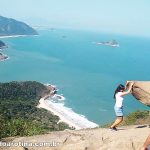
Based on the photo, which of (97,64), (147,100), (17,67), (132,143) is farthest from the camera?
(97,64)

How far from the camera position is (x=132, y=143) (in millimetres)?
11391

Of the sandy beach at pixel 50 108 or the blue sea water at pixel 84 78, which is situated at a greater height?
the sandy beach at pixel 50 108

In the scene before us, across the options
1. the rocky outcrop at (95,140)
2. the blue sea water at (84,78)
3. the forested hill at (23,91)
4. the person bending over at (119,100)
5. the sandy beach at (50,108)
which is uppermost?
the person bending over at (119,100)

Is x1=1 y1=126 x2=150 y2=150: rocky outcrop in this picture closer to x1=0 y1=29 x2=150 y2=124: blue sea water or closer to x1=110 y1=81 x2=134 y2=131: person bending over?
x1=110 y1=81 x2=134 y2=131: person bending over

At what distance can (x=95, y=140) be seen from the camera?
1199 cm

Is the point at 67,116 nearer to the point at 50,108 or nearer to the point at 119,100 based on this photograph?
the point at 50,108

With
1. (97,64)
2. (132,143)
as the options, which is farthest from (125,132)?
(97,64)

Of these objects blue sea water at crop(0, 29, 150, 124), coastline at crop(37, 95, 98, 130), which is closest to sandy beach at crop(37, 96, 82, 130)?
coastline at crop(37, 95, 98, 130)

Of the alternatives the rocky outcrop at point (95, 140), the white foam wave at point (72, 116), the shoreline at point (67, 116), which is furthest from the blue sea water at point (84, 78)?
the rocky outcrop at point (95, 140)

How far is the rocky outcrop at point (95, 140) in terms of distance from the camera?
37.3 ft

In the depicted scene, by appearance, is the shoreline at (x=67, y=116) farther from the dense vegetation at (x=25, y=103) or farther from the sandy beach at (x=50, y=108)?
the dense vegetation at (x=25, y=103)

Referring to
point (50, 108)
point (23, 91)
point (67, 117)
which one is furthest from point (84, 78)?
point (67, 117)

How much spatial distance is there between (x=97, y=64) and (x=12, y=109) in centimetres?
11680

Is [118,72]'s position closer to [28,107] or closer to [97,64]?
[97,64]
